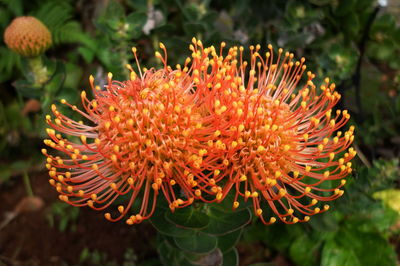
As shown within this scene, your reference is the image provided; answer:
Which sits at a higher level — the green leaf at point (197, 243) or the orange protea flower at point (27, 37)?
the orange protea flower at point (27, 37)

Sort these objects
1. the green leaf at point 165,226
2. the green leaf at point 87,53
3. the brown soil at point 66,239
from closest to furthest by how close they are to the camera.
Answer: the green leaf at point 165,226 → the brown soil at point 66,239 → the green leaf at point 87,53

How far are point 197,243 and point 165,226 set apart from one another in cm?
11

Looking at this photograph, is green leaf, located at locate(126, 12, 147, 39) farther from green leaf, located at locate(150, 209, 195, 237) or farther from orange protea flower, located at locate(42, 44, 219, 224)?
green leaf, located at locate(150, 209, 195, 237)

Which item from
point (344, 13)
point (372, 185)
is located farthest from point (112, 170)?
point (344, 13)

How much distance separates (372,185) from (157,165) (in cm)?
95

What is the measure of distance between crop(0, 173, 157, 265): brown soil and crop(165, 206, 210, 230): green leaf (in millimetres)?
876

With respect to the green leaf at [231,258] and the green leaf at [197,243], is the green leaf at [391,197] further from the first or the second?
the green leaf at [197,243]

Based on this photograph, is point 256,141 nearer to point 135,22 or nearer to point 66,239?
point 135,22

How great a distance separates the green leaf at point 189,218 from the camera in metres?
1.02

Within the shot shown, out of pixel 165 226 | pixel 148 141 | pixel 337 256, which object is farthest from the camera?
pixel 337 256

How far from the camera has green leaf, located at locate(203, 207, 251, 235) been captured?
1.07m

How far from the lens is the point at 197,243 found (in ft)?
3.61

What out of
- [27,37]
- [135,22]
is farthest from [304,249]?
[27,37]

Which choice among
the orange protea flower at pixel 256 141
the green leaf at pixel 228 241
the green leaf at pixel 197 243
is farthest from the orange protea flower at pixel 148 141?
the green leaf at pixel 228 241
